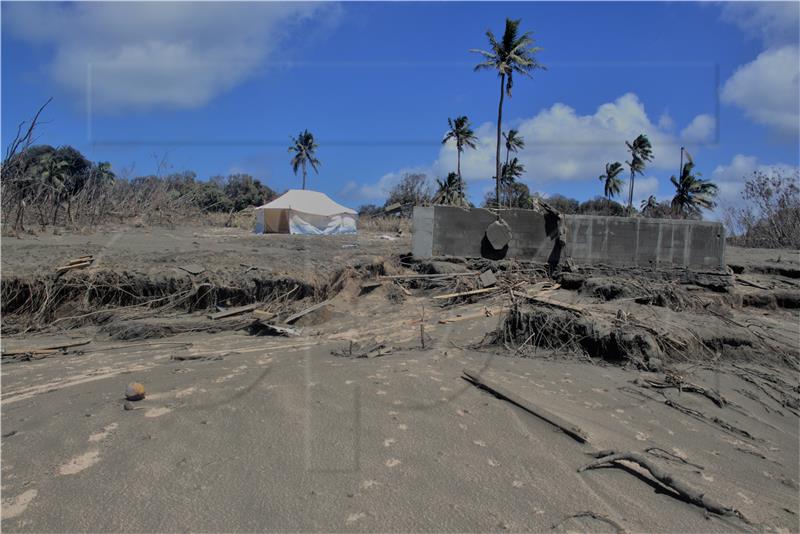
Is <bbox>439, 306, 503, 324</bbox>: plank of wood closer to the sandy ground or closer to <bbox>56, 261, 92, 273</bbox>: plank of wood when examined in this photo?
the sandy ground

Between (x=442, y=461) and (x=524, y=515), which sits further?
(x=442, y=461)

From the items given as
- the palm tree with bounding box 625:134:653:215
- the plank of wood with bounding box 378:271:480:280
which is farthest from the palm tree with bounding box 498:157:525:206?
the plank of wood with bounding box 378:271:480:280

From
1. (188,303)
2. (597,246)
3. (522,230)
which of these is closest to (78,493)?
(188,303)

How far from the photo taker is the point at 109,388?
4.79m

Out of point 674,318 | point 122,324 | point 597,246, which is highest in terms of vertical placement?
point 597,246

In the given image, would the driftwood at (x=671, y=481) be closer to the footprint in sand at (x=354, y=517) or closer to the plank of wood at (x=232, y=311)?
the footprint in sand at (x=354, y=517)

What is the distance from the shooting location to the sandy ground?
286 cm

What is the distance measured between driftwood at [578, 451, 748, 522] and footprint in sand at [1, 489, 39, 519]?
336 cm

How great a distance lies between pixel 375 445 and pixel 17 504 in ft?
6.84

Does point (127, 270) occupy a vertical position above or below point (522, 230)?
below

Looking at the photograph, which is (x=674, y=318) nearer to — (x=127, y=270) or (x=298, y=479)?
(x=298, y=479)

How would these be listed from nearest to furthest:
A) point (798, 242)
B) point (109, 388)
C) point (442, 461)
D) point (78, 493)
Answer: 1. point (78, 493)
2. point (442, 461)
3. point (109, 388)
4. point (798, 242)

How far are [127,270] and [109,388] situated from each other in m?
6.77

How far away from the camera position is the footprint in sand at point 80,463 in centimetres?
308
